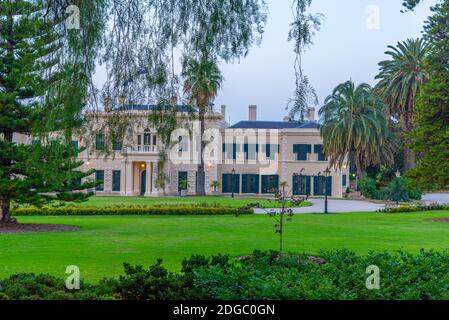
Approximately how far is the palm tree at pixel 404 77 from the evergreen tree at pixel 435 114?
14309 mm

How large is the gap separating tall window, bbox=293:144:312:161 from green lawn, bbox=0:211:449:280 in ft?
87.6

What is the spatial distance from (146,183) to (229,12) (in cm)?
4815

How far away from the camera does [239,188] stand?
55.7 metres

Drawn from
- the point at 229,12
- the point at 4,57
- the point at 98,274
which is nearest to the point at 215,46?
the point at 229,12

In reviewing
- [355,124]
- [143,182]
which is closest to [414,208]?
[355,124]

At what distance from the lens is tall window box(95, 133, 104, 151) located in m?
6.62

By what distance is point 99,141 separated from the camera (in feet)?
21.8

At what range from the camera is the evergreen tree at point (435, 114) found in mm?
29781

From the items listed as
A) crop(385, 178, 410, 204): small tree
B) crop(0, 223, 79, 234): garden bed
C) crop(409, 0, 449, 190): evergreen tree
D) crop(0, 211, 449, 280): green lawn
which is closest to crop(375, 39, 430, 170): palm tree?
crop(385, 178, 410, 204): small tree

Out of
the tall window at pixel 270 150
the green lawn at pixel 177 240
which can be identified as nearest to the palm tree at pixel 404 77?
the tall window at pixel 270 150

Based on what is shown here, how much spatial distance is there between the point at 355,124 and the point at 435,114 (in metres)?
15.4

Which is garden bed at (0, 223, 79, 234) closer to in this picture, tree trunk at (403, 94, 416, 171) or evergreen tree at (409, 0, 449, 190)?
evergreen tree at (409, 0, 449, 190)

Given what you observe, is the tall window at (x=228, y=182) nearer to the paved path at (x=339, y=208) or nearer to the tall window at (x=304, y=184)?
the tall window at (x=304, y=184)

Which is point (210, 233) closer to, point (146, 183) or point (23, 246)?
point (23, 246)
